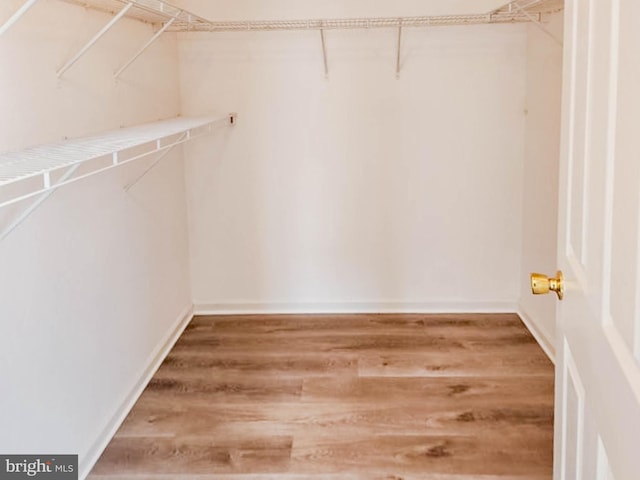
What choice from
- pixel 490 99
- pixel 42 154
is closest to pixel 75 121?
pixel 42 154

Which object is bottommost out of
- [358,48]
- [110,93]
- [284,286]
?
[284,286]

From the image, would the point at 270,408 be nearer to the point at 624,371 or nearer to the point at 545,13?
the point at 624,371

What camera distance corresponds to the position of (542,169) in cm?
320

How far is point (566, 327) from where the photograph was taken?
1.24 m

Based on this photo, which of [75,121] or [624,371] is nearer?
[624,371]

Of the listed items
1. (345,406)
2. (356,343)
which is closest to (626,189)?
(345,406)

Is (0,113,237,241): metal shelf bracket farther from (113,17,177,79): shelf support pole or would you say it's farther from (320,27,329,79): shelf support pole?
(320,27,329,79): shelf support pole

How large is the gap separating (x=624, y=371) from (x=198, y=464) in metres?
1.76

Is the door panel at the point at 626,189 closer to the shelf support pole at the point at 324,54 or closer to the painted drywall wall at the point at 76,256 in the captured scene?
the painted drywall wall at the point at 76,256

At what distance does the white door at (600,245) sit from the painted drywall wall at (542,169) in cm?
183

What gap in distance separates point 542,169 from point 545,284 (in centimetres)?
211

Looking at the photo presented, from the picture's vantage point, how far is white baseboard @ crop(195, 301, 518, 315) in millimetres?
3701

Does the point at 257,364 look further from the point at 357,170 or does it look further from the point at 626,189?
the point at 626,189

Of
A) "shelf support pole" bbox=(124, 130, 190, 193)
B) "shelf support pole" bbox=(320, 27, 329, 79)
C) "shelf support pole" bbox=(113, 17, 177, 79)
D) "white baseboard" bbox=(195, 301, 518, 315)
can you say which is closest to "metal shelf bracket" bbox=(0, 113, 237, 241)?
"shelf support pole" bbox=(124, 130, 190, 193)
